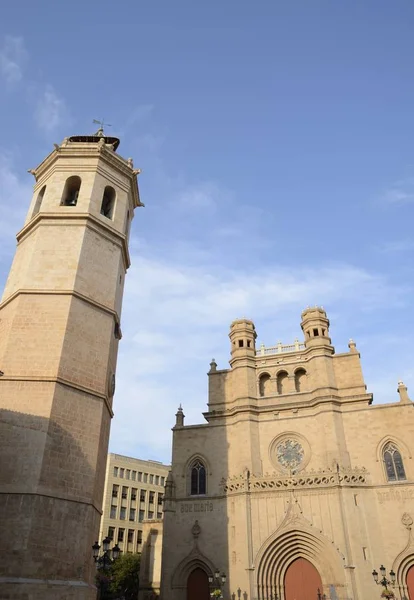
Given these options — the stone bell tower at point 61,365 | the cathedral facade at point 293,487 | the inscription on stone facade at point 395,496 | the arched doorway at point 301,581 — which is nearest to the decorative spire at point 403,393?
the cathedral facade at point 293,487

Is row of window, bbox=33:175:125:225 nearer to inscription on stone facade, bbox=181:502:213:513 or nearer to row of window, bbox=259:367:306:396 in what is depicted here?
row of window, bbox=259:367:306:396

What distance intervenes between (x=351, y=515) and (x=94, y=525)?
1432 cm

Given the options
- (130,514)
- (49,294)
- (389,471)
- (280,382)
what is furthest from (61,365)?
(130,514)

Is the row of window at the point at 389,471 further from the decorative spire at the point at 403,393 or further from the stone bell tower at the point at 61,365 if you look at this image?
the stone bell tower at the point at 61,365

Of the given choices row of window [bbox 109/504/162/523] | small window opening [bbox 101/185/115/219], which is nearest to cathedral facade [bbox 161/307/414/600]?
small window opening [bbox 101/185/115/219]

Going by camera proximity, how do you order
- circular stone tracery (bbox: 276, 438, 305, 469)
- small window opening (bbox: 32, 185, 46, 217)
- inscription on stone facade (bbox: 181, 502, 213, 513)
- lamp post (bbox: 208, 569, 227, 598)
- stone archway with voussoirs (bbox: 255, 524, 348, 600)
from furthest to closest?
1. circular stone tracery (bbox: 276, 438, 305, 469)
2. inscription on stone facade (bbox: 181, 502, 213, 513)
3. lamp post (bbox: 208, 569, 227, 598)
4. stone archway with voussoirs (bbox: 255, 524, 348, 600)
5. small window opening (bbox: 32, 185, 46, 217)

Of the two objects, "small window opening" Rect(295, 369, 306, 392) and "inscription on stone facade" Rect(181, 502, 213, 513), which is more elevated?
"small window opening" Rect(295, 369, 306, 392)

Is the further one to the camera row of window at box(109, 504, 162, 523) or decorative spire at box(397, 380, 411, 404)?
row of window at box(109, 504, 162, 523)

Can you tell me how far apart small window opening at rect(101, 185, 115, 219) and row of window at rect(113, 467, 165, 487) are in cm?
3937

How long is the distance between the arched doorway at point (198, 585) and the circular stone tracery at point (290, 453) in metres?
7.21

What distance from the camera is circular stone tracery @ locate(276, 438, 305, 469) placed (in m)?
27.2

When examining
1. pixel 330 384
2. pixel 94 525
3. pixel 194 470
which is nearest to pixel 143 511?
pixel 194 470

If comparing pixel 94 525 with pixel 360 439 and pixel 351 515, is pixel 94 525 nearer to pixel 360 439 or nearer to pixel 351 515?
pixel 351 515

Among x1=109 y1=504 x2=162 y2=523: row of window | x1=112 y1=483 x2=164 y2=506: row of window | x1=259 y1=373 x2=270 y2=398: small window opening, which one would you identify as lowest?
x1=109 y1=504 x2=162 y2=523: row of window
